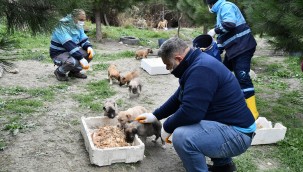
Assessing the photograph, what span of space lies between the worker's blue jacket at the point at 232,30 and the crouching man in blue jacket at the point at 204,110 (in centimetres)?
204

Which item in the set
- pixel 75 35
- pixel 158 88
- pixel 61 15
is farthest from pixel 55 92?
pixel 61 15

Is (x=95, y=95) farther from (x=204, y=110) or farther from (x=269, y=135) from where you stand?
(x=204, y=110)

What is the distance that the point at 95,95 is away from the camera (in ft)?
21.9

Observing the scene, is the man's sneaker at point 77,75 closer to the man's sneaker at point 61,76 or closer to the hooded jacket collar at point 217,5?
the man's sneaker at point 61,76

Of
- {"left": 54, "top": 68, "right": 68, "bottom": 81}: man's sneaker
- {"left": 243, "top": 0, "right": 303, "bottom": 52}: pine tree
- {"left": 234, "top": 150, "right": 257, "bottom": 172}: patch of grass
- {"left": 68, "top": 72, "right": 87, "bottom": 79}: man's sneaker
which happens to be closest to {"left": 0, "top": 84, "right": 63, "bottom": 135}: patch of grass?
{"left": 54, "top": 68, "right": 68, "bottom": 81}: man's sneaker

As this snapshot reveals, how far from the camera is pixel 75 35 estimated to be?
7.62m

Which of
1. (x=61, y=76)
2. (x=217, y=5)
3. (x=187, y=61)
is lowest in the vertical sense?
(x=61, y=76)

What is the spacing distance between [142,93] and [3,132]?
284cm

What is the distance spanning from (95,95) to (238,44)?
8.82ft

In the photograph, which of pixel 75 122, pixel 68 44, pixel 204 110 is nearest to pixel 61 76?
pixel 68 44

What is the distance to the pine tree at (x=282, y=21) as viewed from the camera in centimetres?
498

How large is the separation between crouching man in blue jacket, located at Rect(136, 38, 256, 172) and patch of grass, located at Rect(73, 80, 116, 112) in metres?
2.68

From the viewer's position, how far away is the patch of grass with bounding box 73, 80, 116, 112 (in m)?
6.07

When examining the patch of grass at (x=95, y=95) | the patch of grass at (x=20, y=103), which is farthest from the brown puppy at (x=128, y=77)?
the patch of grass at (x=20, y=103)
